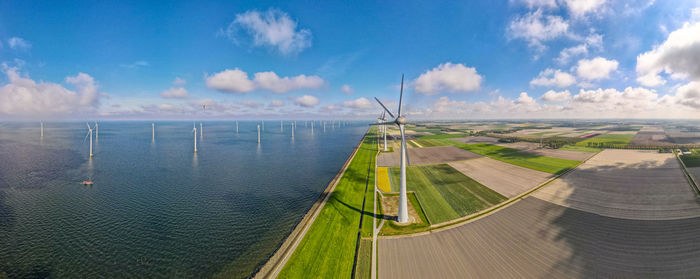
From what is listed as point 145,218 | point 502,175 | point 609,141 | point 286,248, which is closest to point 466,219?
point 286,248

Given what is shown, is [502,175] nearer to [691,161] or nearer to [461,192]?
[461,192]

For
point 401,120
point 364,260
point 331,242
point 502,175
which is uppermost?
point 401,120

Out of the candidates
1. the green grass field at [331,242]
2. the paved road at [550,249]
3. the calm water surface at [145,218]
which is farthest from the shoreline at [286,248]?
the paved road at [550,249]

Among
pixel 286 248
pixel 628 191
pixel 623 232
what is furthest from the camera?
pixel 628 191

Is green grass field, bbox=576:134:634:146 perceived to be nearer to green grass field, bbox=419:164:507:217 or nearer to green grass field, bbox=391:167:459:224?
green grass field, bbox=419:164:507:217

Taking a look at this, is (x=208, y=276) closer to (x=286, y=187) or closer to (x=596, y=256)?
(x=286, y=187)

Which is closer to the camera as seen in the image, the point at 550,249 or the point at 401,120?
the point at 550,249

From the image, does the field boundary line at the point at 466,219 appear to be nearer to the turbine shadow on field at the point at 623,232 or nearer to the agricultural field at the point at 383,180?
the turbine shadow on field at the point at 623,232
